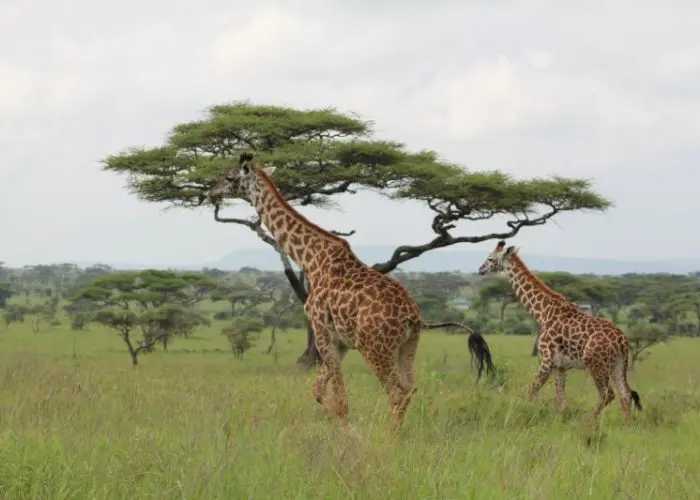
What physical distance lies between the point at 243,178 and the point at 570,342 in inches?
198

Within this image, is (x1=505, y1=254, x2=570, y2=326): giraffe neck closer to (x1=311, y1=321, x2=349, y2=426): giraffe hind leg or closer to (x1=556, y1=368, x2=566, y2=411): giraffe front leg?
(x1=556, y1=368, x2=566, y2=411): giraffe front leg

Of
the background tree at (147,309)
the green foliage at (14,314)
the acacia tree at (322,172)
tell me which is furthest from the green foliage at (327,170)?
the green foliage at (14,314)

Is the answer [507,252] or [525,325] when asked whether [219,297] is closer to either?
[525,325]

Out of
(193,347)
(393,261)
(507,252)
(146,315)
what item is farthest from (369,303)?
(193,347)

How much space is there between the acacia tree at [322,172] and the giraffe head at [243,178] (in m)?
15.3

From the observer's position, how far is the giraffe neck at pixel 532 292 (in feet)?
39.0

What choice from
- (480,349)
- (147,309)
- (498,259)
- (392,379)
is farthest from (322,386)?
(147,309)

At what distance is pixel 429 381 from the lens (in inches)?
466

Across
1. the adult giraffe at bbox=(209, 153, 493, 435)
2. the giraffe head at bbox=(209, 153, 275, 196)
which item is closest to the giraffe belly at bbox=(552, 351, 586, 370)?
the adult giraffe at bbox=(209, 153, 493, 435)

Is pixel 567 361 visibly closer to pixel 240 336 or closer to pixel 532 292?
pixel 532 292

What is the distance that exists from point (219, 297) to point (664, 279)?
3869 cm

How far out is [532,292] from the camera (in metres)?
12.2

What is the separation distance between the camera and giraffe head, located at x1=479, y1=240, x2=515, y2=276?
509 inches

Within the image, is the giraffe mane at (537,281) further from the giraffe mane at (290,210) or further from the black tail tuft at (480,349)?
the giraffe mane at (290,210)
